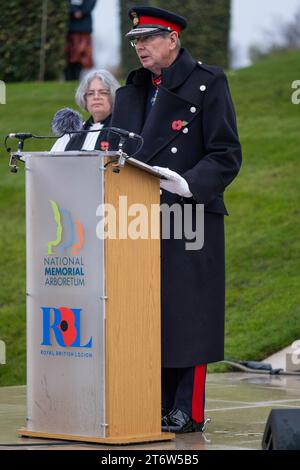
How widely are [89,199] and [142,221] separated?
10.6 inches

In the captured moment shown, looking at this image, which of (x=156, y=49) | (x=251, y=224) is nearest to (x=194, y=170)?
(x=156, y=49)

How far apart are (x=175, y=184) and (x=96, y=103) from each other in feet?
5.84

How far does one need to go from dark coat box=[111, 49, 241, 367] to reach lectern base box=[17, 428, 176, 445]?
41 centimetres

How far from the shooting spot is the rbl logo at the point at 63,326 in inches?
212

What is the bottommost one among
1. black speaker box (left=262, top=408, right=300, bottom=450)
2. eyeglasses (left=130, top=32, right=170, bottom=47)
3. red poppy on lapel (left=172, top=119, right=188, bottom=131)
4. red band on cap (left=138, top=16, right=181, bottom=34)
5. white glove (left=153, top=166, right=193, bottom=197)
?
black speaker box (left=262, top=408, right=300, bottom=450)

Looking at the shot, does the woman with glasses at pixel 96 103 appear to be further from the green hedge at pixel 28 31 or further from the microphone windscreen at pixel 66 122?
the green hedge at pixel 28 31

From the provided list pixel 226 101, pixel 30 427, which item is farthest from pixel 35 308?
pixel 226 101

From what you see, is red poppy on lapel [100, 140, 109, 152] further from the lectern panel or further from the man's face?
the lectern panel

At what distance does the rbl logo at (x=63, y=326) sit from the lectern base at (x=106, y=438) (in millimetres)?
389

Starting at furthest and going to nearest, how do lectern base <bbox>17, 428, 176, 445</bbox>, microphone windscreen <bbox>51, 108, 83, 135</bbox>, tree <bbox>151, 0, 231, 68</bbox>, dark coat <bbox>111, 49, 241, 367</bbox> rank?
tree <bbox>151, 0, 231, 68</bbox> → microphone windscreen <bbox>51, 108, 83, 135</bbox> → dark coat <bbox>111, 49, 241, 367</bbox> → lectern base <bbox>17, 428, 176, 445</bbox>

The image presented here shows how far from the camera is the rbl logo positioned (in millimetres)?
5383

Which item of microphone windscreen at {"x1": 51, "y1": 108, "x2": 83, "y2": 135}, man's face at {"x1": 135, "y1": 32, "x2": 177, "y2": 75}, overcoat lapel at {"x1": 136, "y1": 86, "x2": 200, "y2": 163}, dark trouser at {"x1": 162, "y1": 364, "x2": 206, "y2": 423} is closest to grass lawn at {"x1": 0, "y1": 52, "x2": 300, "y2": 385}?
microphone windscreen at {"x1": 51, "y1": 108, "x2": 83, "y2": 135}

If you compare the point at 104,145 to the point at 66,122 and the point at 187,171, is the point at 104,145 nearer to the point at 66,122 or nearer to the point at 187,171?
the point at 66,122

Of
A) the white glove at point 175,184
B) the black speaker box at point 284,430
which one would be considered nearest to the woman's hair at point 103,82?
the white glove at point 175,184
